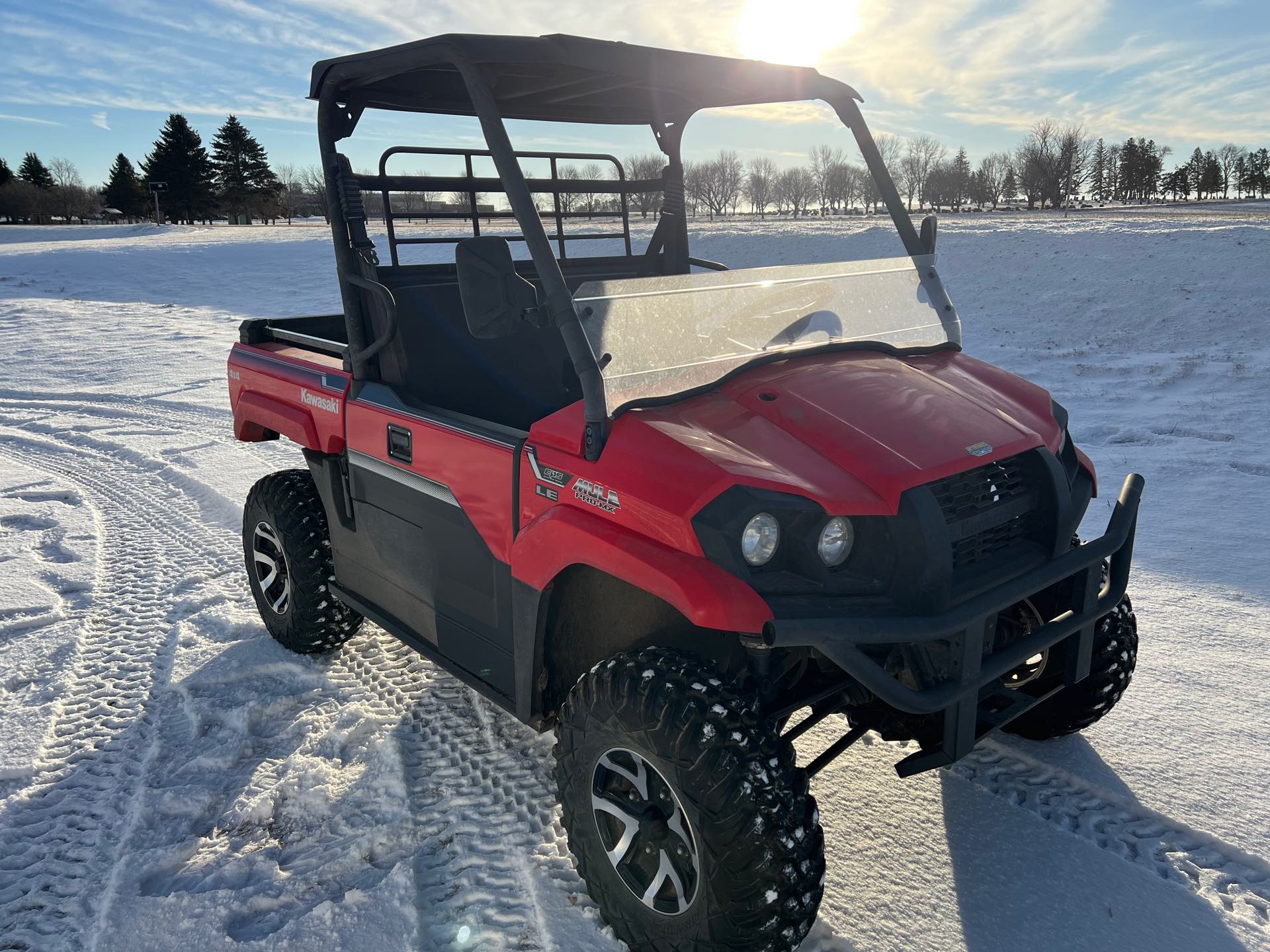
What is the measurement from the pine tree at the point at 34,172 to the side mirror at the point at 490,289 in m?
87.7

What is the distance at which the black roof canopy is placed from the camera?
8.04 ft

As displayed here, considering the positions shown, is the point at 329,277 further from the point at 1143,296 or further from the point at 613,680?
the point at 613,680

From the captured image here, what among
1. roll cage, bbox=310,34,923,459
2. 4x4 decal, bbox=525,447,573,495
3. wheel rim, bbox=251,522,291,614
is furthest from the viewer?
wheel rim, bbox=251,522,291,614

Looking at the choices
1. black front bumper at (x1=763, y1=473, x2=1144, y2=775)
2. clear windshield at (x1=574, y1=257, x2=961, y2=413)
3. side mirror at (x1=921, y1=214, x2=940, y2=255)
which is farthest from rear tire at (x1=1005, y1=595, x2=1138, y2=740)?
side mirror at (x1=921, y1=214, x2=940, y2=255)

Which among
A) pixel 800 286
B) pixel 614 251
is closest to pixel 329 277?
pixel 614 251

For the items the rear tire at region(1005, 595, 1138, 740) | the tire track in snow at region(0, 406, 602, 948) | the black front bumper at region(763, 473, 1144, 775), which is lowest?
the tire track in snow at region(0, 406, 602, 948)

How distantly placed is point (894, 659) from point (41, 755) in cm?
274

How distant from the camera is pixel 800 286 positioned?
9.16ft

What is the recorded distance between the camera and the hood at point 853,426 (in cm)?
203

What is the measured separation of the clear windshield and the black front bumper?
77 centimetres

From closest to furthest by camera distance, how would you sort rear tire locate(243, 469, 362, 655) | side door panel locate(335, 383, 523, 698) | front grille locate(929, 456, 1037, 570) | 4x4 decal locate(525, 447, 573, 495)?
front grille locate(929, 456, 1037, 570) < 4x4 decal locate(525, 447, 573, 495) < side door panel locate(335, 383, 523, 698) < rear tire locate(243, 469, 362, 655)

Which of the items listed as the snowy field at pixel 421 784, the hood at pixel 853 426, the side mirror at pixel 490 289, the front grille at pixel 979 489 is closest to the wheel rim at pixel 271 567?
the snowy field at pixel 421 784

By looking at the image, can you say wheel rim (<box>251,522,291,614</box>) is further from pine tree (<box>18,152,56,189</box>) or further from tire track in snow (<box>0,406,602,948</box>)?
pine tree (<box>18,152,56,189</box>)

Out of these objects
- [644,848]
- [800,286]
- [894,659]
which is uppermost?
[800,286]
